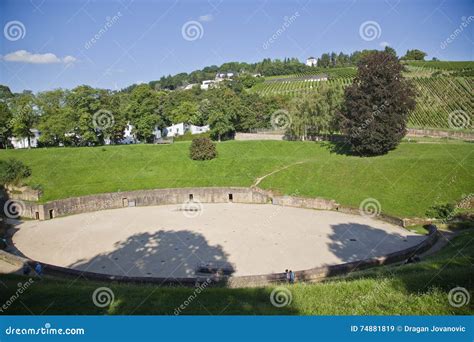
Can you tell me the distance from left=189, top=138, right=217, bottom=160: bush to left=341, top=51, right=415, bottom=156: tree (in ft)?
55.1

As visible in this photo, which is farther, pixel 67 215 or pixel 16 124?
pixel 16 124

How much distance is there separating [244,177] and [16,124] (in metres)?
36.0

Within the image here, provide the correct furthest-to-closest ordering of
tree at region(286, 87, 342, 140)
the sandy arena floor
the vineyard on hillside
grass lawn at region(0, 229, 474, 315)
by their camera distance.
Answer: the vineyard on hillside, tree at region(286, 87, 342, 140), the sandy arena floor, grass lawn at region(0, 229, 474, 315)

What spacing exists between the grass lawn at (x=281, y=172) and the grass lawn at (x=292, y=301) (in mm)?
17790

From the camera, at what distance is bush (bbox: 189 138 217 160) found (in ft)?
146

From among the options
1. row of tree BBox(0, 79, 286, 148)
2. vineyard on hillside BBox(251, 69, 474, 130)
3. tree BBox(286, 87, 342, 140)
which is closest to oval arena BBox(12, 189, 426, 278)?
tree BBox(286, 87, 342, 140)

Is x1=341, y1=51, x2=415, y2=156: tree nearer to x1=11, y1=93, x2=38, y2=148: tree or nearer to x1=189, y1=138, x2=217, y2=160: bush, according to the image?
x1=189, y1=138, x2=217, y2=160: bush

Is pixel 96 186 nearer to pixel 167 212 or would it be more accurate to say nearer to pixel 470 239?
pixel 167 212

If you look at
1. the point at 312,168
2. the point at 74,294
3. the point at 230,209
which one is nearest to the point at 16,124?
the point at 230,209

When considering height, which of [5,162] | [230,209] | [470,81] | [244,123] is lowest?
[230,209]

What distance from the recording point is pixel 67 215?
1273 inches

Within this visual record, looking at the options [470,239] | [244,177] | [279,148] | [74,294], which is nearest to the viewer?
[74,294]

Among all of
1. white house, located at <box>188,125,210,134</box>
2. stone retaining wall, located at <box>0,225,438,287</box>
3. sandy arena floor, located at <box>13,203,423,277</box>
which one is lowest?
sandy arena floor, located at <box>13,203,423,277</box>

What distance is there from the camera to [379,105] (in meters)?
37.8
